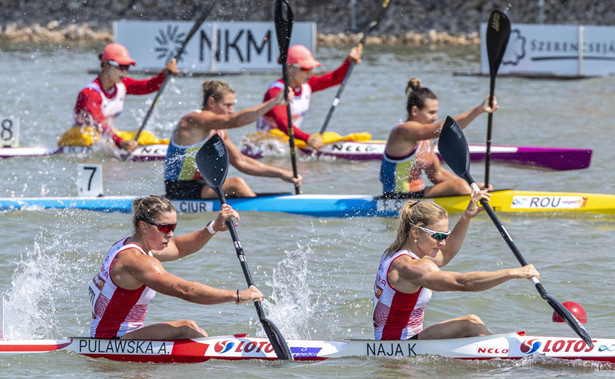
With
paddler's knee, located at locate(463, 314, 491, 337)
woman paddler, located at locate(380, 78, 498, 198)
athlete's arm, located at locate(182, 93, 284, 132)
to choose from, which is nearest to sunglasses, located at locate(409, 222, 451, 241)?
paddler's knee, located at locate(463, 314, 491, 337)

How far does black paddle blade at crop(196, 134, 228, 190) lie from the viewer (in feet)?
23.4

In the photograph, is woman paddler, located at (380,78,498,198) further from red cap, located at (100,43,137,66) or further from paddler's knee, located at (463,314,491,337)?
red cap, located at (100,43,137,66)

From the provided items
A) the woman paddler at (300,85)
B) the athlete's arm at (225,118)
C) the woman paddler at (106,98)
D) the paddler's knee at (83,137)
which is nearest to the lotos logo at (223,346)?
the athlete's arm at (225,118)

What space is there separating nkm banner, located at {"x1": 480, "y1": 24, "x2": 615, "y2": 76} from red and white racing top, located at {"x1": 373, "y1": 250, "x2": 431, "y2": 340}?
45.0 ft

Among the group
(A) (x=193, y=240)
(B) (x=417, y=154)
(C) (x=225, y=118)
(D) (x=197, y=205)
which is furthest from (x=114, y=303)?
(B) (x=417, y=154)

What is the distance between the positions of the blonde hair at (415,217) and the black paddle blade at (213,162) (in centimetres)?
180

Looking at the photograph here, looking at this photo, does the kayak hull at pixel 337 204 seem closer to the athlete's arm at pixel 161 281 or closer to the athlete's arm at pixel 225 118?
the athlete's arm at pixel 225 118

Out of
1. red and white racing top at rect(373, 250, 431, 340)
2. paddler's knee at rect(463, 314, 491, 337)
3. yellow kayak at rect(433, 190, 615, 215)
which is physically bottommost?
yellow kayak at rect(433, 190, 615, 215)

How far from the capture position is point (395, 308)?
226 inches

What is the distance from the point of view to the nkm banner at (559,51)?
61.9ft

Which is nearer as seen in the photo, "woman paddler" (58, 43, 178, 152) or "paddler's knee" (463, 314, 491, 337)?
"paddler's knee" (463, 314, 491, 337)

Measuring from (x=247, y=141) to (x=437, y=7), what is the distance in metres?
17.1

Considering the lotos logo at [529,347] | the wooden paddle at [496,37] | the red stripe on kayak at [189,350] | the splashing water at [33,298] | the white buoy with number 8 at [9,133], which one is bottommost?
the white buoy with number 8 at [9,133]

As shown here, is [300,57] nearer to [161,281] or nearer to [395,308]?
[395,308]
